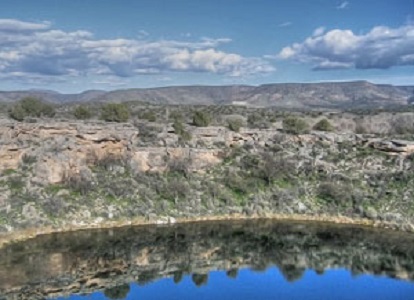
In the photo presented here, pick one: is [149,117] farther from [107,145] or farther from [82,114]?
[107,145]

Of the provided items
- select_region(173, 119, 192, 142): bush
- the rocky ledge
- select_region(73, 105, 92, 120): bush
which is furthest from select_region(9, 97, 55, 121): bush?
select_region(173, 119, 192, 142): bush

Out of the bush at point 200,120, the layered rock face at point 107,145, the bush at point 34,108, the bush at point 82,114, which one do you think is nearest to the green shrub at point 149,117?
the bush at point 200,120

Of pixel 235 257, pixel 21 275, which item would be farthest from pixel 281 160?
pixel 21 275

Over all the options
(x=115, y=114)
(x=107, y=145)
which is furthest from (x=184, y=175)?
(x=115, y=114)

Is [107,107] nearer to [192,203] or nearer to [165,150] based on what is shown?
[165,150]

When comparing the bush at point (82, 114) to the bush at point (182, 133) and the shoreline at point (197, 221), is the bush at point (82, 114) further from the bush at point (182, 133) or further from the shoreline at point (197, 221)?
the shoreline at point (197, 221)

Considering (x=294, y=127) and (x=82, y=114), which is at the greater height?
(x=82, y=114)
